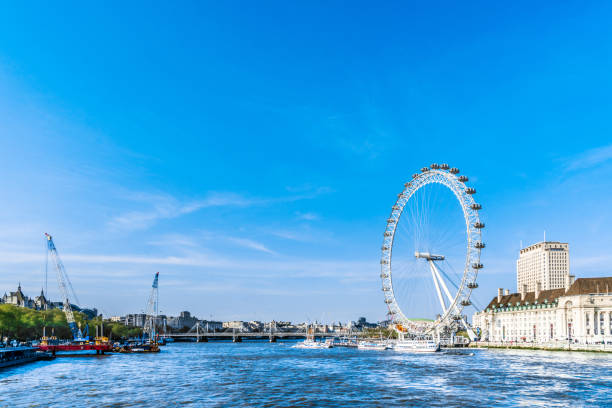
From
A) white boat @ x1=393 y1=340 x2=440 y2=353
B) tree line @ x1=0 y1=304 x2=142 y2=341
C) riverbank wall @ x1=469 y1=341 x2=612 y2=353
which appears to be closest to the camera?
riverbank wall @ x1=469 y1=341 x2=612 y2=353

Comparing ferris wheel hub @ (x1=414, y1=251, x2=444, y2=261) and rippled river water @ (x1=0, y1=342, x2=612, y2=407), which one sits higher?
ferris wheel hub @ (x1=414, y1=251, x2=444, y2=261)

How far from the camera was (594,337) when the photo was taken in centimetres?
13975

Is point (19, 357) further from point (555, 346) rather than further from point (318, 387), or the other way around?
point (555, 346)

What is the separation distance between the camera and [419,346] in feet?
457

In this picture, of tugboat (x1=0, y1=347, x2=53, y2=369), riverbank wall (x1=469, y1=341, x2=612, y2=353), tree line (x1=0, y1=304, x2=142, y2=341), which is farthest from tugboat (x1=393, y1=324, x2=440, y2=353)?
tree line (x1=0, y1=304, x2=142, y2=341)

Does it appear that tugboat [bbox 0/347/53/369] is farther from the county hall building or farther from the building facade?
the building facade

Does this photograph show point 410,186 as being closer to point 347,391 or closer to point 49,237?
point 347,391

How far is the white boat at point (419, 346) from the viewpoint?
135 meters

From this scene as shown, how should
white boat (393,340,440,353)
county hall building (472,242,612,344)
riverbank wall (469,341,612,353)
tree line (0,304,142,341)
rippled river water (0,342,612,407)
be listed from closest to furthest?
rippled river water (0,342,612,407) → riverbank wall (469,341,612,353) → white boat (393,340,440,353) → tree line (0,304,142,341) → county hall building (472,242,612,344)

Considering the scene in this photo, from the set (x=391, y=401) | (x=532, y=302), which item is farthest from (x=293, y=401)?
(x=532, y=302)

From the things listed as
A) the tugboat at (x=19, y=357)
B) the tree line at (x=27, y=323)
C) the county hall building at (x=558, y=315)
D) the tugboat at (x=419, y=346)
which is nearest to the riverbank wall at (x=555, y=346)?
the county hall building at (x=558, y=315)

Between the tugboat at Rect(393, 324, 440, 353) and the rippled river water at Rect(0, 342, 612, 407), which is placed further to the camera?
the tugboat at Rect(393, 324, 440, 353)

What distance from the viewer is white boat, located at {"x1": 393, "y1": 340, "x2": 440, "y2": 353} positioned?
13456 centimetres

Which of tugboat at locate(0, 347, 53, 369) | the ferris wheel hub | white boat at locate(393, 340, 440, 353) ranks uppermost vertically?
the ferris wheel hub
